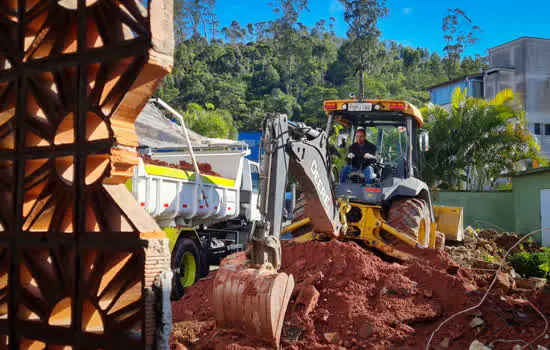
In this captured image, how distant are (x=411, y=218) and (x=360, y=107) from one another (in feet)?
6.59

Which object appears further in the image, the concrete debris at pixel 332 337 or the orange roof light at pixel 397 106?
the orange roof light at pixel 397 106

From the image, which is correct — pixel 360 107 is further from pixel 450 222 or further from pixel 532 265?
pixel 532 265

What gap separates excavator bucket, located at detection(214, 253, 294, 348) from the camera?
4.86 m

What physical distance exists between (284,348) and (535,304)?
318 cm

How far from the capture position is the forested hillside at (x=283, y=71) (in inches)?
1950

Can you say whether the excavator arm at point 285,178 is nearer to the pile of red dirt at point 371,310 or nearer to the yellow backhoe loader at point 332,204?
the yellow backhoe loader at point 332,204

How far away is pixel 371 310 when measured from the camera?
19.3ft

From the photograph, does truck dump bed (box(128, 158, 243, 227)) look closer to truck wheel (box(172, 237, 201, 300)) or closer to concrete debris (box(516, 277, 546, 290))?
truck wheel (box(172, 237, 201, 300))

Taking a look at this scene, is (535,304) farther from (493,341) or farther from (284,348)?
(284,348)

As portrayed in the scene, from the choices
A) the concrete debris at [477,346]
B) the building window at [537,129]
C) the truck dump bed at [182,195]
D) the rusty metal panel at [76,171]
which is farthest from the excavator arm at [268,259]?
the building window at [537,129]

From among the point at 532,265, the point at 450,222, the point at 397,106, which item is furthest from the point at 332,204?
the point at 532,265

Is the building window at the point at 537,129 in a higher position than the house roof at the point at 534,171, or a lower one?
higher

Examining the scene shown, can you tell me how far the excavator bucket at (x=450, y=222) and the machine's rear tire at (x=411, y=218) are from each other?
103 inches

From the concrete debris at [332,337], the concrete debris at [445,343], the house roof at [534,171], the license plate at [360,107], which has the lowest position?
the concrete debris at [445,343]
